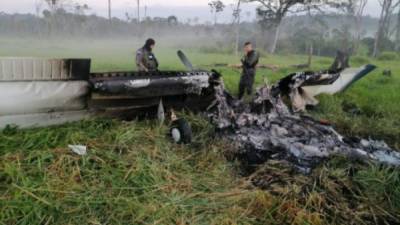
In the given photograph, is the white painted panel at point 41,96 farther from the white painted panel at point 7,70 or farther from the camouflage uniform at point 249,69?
the camouflage uniform at point 249,69

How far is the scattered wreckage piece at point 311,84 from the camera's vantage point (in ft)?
17.9

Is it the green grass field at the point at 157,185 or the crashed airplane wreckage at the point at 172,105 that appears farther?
the crashed airplane wreckage at the point at 172,105

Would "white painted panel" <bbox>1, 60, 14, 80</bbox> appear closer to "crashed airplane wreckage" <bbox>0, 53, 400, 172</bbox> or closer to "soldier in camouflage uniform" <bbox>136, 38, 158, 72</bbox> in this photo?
"crashed airplane wreckage" <bbox>0, 53, 400, 172</bbox>

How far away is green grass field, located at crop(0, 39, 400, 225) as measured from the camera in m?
2.88

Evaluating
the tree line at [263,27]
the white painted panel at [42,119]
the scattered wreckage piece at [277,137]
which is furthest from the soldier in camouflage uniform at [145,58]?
the tree line at [263,27]

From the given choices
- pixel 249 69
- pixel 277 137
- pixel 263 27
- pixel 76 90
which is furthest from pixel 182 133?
pixel 263 27

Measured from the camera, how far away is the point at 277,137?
440cm

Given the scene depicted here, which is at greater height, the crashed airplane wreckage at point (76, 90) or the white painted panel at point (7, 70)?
the white painted panel at point (7, 70)

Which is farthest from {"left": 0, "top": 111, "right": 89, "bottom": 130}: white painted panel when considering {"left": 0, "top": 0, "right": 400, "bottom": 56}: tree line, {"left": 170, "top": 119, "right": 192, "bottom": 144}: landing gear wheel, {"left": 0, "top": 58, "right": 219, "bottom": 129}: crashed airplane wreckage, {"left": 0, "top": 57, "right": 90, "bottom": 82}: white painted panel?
{"left": 0, "top": 0, "right": 400, "bottom": 56}: tree line

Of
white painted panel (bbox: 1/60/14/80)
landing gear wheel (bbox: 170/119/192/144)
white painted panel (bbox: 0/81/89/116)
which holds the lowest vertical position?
landing gear wheel (bbox: 170/119/192/144)

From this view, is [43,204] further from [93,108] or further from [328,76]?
[328,76]

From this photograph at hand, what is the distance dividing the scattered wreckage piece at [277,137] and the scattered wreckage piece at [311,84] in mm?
344

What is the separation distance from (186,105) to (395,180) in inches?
111

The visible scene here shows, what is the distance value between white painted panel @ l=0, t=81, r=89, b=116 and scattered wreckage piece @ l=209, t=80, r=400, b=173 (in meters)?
1.88
